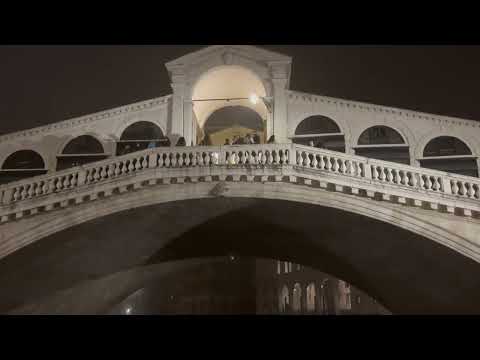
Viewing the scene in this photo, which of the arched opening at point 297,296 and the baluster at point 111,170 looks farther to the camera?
the arched opening at point 297,296

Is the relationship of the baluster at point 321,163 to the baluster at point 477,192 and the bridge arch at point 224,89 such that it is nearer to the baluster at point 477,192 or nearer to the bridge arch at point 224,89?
the baluster at point 477,192

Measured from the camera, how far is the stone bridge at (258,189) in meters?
12.3

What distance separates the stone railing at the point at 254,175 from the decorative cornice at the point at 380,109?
3611mm

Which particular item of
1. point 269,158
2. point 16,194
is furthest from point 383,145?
point 16,194

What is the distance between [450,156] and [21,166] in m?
14.9

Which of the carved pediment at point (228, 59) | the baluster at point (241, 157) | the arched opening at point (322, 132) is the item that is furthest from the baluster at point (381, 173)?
the carved pediment at point (228, 59)

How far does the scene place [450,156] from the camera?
15.9m

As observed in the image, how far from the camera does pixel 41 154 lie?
17.2 m

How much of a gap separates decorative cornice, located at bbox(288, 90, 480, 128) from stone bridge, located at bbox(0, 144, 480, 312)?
3808mm

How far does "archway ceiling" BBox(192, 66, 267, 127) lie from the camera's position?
17.0 m

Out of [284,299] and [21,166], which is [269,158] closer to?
[21,166]

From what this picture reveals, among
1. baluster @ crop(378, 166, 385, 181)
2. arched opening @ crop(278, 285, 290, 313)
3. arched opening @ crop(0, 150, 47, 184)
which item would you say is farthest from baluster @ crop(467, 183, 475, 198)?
arched opening @ crop(278, 285, 290, 313)
